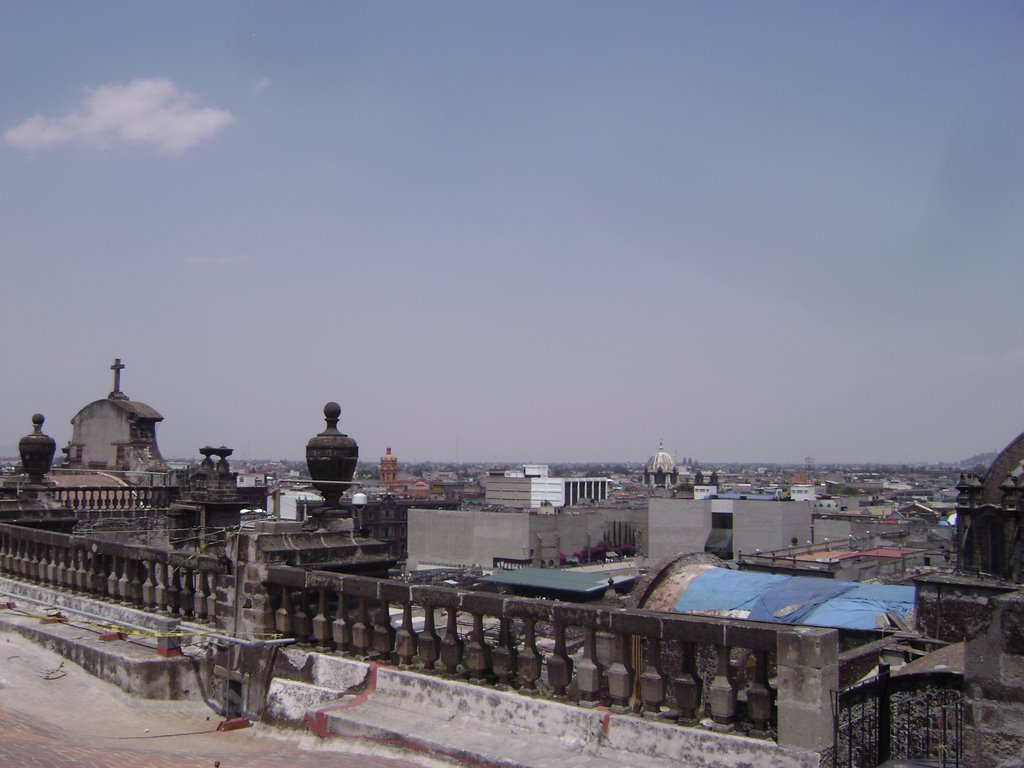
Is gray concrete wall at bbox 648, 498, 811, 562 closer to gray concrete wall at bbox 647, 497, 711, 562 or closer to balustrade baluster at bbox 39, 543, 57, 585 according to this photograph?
gray concrete wall at bbox 647, 497, 711, 562

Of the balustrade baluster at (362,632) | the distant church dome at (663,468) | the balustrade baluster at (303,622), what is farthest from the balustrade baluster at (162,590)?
the distant church dome at (663,468)

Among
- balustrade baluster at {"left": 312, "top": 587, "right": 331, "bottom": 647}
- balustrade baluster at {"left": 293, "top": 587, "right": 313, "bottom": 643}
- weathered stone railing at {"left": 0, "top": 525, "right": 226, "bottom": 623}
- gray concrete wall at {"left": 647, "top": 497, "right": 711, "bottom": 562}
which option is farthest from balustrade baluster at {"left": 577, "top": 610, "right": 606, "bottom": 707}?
gray concrete wall at {"left": 647, "top": 497, "right": 711, "bottom": 562}

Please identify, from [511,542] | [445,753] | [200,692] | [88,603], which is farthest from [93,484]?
[511,542]

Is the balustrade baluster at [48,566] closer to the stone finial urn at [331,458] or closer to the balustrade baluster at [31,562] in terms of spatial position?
the balustrade baluster at [31,562]

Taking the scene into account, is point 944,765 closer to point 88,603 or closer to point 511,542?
point 88,603

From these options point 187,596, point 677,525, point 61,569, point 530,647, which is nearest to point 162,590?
point 187,596

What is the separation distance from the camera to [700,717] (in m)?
5.86

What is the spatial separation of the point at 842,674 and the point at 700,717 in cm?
683

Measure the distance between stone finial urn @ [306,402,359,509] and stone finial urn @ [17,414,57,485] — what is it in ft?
25.8

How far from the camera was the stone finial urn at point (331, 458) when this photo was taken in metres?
8.93

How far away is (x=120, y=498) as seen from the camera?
19.7m

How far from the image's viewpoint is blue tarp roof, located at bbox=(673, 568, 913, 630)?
58.2 feet

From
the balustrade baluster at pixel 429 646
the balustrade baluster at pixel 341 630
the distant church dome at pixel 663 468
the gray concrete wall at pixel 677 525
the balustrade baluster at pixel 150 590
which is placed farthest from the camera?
the distant church dome at pixel 663 468

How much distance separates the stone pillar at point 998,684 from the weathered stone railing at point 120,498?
55.0 feet
